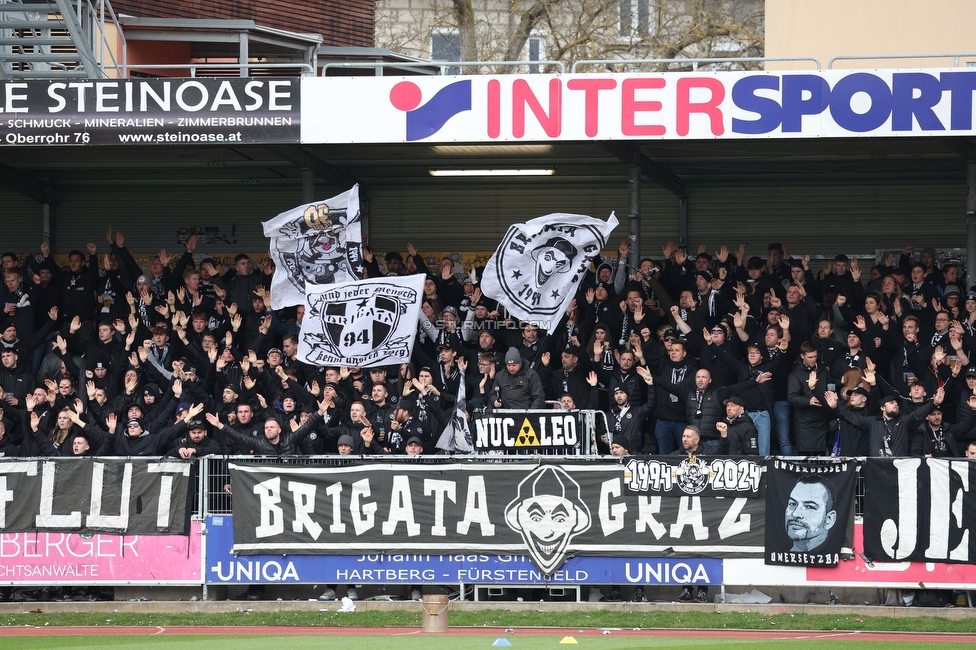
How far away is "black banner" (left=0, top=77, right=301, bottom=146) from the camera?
1672cm

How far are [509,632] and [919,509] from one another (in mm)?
4544

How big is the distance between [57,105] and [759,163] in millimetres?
10416

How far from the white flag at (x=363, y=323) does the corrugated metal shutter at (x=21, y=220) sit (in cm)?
852

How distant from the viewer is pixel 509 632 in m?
13.3

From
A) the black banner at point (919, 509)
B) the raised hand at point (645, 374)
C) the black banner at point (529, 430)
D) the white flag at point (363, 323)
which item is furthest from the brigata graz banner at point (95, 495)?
the black banner at point (919, 509)

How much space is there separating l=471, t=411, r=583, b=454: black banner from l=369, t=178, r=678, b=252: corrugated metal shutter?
6.92 m

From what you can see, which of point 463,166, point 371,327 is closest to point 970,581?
point 371,327

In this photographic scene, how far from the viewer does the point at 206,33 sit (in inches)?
973

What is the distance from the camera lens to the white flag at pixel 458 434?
15.5 m

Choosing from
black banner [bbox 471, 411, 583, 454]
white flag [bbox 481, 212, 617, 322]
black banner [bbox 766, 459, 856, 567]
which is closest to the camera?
black banner [bbox 766, 459, 856, 567]

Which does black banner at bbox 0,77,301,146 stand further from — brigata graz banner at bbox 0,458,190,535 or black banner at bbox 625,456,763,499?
black banner at bbox 625,456,763,499

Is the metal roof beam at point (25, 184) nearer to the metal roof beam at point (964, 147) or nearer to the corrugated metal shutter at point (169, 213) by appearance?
the corrugated metal shutter at point (169, 213)

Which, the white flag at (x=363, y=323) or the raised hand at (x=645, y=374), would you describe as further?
the white flag at (x=363, y=323)

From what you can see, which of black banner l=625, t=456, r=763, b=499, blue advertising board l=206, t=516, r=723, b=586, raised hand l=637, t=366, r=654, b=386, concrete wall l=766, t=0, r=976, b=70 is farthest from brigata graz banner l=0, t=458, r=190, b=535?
concrete wall l=766, t=0, r=976, b=70
